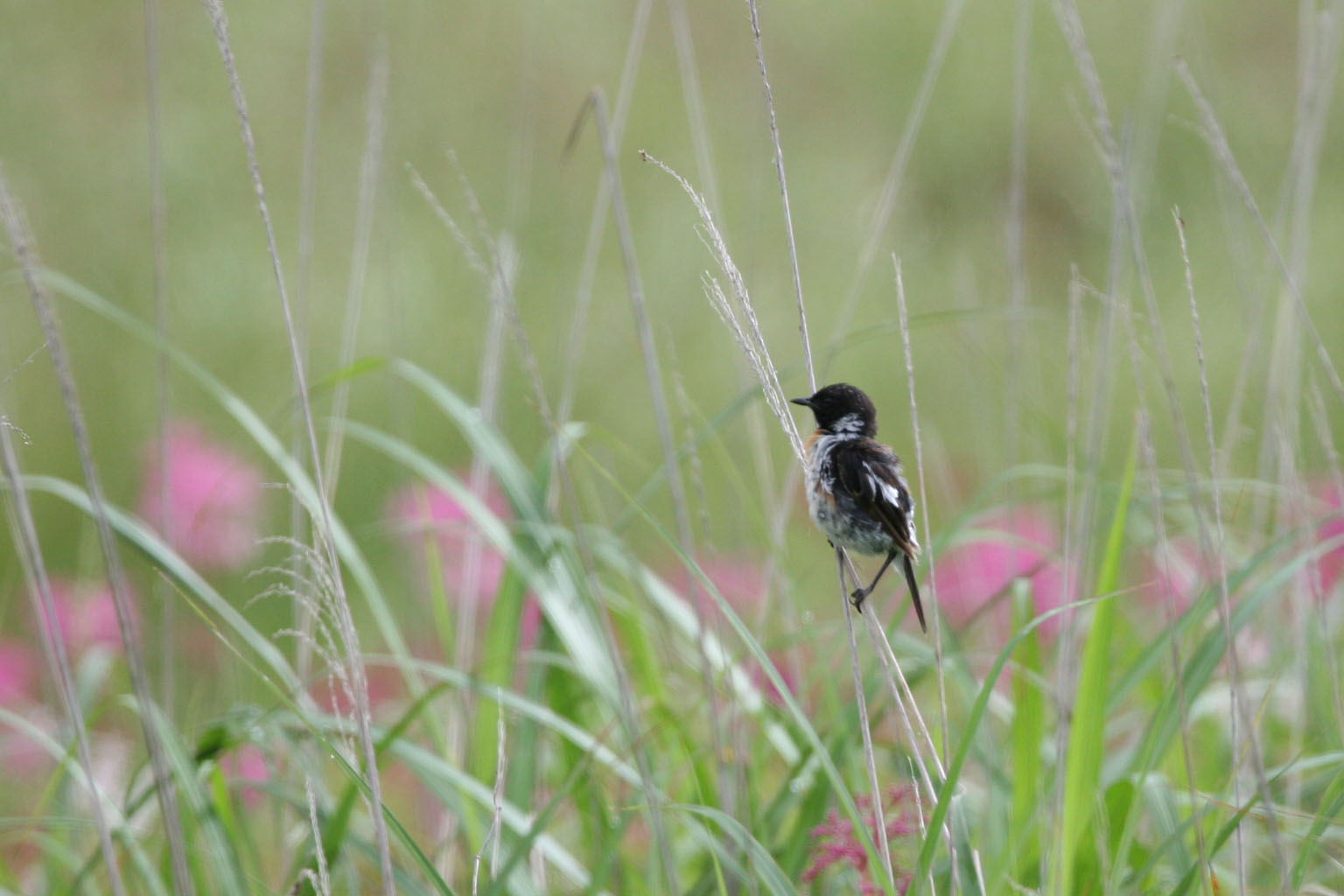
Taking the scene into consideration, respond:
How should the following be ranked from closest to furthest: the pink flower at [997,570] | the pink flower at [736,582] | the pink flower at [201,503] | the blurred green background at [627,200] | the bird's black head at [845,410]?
the bird's black head at [845,410] → the pink flower at [736,582] → the pink flower at [997,570] → the pink flower at [201,503] → the blurred green background at [627,200]

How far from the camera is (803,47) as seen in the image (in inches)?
283

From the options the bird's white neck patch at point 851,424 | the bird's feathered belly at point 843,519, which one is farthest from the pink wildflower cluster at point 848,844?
the bird's white neck patch at point 851,424

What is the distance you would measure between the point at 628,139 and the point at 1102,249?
102 inches

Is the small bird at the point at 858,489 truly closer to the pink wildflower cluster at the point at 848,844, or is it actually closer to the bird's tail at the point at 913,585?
the bird's tail at the point at 913,585

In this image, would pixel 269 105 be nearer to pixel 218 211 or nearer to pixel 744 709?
pixel 218 211

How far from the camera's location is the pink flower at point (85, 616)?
3322 mm

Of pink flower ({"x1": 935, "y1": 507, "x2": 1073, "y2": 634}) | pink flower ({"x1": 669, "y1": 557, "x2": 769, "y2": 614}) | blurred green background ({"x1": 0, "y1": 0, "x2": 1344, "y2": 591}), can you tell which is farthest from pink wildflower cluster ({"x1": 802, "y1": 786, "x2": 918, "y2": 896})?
blurred green background ({"x1": 0, "y1": 0, "x2": 1344, "y2": 591})

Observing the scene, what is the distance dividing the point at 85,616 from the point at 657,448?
99.7 inches

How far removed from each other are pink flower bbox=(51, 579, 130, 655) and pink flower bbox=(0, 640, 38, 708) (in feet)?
0.61

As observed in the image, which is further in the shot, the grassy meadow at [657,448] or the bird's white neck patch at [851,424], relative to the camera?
the bird's white neck patch at [851,424]

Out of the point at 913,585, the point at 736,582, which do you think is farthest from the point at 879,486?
the point at 736,582

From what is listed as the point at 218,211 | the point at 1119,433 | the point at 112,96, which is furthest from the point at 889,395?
the point at 112,96

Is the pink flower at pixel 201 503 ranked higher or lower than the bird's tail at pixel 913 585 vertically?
lower

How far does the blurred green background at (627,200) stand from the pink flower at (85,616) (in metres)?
0.64
